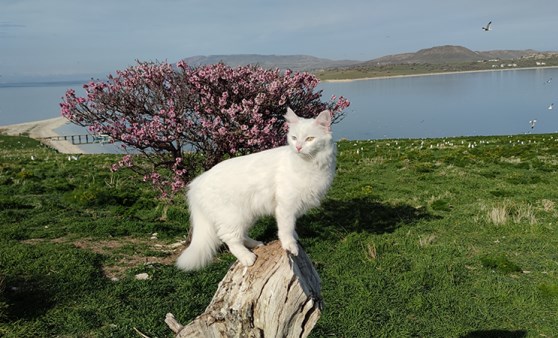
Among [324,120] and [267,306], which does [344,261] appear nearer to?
[324,120]

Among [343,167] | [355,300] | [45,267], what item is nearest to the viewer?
[355,300]

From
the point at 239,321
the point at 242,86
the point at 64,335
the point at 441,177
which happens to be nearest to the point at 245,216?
the point at 239,321

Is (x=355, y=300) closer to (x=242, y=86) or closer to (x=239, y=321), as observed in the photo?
(x=239, y=321)

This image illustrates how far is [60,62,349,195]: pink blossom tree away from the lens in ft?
29.1

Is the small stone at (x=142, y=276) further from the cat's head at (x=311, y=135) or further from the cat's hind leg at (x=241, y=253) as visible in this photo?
the cat's head at (x=311, y=135)

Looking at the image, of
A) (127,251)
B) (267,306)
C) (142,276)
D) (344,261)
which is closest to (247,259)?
(267,306)

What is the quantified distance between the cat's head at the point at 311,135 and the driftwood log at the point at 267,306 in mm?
1301

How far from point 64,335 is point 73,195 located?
8630 millimetres

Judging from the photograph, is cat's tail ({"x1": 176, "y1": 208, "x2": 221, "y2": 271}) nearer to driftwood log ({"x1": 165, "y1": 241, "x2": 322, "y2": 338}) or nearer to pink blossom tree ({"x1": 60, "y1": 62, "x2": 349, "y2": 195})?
driftwood log ({"x1": 165, "y1": 241, "x2": 322, "y2": 338})

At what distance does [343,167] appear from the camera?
2197cm

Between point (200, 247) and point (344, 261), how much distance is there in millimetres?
5045

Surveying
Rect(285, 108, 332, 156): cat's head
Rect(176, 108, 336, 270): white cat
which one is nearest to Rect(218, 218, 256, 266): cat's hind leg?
Rect(176, 108, 336, 270): white cat

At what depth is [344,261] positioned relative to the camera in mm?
9305

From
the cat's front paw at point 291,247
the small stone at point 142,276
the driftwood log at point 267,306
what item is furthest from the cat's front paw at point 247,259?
the small stone at point 142,276
